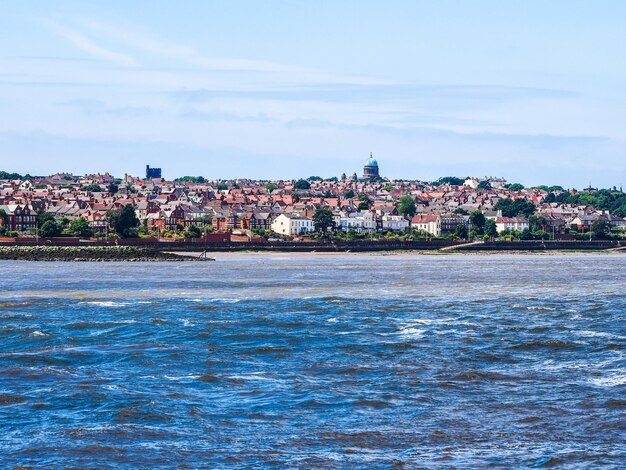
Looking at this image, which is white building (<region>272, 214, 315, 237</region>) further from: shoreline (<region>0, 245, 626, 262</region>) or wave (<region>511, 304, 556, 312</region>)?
wave (<region>511, 304, 556, 312</region>)

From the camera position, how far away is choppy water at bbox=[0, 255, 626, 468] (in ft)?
63.6

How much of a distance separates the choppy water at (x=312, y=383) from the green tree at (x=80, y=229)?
300 ft

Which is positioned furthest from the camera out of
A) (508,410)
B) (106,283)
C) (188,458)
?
(106,283)

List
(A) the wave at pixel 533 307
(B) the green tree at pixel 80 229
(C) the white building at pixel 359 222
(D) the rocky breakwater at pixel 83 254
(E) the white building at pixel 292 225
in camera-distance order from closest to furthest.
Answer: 1. (A) the wave at pixel 533 307
2. (D) the rocky breakwater at pixel 83 254
3. (B) the green tree at pixel 80 229
4. (E) the white building at pixel 292 225
5. (C) the white building at pixel 359 222

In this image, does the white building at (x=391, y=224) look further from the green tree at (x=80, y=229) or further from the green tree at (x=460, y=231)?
the green tree at (x=80, y=229)

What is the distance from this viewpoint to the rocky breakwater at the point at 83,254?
112500 mm

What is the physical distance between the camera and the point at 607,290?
6053cm

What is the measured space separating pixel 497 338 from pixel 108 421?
16347 mm

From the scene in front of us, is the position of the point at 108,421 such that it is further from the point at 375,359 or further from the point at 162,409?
the point at 375,359

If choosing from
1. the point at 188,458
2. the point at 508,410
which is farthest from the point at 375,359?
the point at 188,458

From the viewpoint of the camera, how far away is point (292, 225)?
174 m

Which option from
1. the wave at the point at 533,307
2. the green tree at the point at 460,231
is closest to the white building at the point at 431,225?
the green tree at the point at 460,231

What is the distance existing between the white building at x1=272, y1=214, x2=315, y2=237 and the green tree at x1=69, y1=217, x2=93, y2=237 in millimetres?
35612

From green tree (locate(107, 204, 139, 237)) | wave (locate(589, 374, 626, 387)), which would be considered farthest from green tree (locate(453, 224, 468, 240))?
wave (locate(589, 374, 626, 387))
